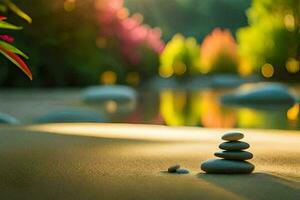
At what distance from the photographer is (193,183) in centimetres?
426

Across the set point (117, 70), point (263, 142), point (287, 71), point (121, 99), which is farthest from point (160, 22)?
point (263, 142)

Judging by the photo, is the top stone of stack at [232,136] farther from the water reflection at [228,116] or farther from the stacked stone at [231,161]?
the water reflection at [228,116]

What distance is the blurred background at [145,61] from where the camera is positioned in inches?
577

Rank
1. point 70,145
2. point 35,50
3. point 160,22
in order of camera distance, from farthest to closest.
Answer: point 160,22
point 35,50
point 70,145

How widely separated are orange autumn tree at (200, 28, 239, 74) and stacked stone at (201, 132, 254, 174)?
37.3 meters

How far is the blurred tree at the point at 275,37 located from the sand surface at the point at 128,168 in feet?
86.7

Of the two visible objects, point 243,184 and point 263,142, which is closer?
point 243,184

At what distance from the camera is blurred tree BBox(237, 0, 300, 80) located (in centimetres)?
3303

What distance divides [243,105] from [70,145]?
36.6 feet

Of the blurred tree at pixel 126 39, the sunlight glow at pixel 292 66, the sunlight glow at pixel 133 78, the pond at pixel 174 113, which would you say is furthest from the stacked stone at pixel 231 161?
the sunlight glow at pixel 292 66

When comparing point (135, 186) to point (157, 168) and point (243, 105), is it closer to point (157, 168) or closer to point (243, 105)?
point (157, 168)

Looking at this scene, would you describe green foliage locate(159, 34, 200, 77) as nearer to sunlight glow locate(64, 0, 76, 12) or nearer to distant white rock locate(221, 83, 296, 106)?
sunlight glow locate(64, 0, 76, 12)

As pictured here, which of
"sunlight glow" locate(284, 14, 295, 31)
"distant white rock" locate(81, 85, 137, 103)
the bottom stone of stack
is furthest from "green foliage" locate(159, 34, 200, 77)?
the bottom stone of stack

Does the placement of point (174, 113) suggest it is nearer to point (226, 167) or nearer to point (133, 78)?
point (226, 167)
